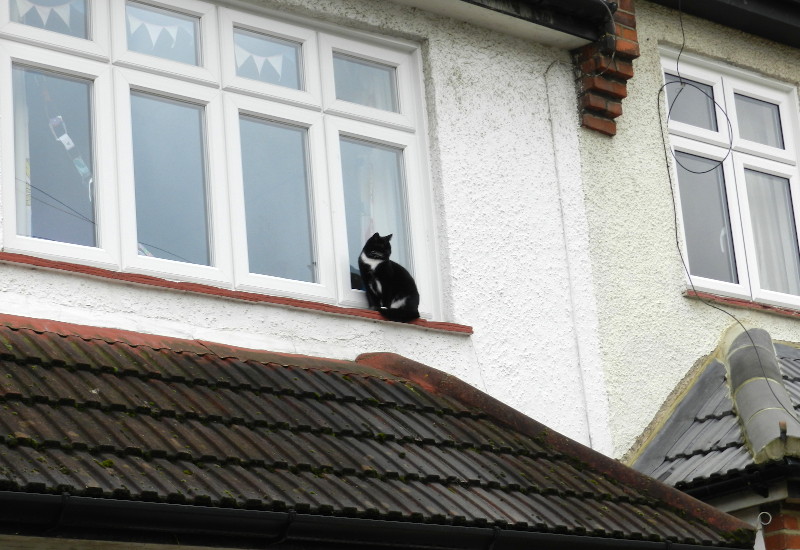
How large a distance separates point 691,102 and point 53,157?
15.8ft

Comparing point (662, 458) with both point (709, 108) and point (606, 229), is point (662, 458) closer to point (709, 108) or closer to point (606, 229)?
point (606, 229)

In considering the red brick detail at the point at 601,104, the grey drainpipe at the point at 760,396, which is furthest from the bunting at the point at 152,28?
the grey drainpipe at the point at 760,396

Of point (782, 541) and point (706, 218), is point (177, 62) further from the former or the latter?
point (782, 541)

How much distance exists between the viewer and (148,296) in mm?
7496

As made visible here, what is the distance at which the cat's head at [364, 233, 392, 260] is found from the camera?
333 inches

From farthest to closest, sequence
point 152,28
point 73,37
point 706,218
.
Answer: point 706,218 < point 152,28 < point 73,37

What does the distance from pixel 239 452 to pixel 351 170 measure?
3.03m

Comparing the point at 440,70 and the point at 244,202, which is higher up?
the point at 440,70

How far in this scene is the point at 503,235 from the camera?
898cm

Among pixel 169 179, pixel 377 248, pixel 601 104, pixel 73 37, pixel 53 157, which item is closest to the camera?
pixel 53 157

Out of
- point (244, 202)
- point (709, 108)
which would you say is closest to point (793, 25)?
point (709, 108)

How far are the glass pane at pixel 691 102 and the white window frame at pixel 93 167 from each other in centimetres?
423

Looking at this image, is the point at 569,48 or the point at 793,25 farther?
the point at 793,25

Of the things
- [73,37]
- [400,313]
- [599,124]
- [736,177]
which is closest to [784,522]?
[400,313]
